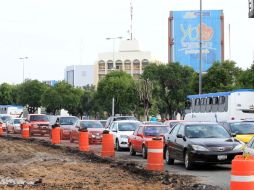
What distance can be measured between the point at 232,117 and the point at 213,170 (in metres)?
16.6

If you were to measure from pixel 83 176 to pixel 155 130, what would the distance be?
31.5 feet

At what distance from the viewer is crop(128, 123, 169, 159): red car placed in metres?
25.6

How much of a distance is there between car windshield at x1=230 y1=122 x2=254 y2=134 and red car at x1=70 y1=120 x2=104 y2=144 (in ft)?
38.2

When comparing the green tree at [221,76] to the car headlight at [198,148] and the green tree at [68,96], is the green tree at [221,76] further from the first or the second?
the car headlight at [198,148]

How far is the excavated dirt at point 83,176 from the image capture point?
15.0m

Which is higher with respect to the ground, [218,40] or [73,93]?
[218,40]

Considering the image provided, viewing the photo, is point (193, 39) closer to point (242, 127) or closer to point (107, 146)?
point (242, 127)

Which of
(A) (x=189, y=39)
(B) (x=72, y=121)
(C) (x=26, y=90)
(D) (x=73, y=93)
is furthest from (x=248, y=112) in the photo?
(A) (x=189, y=39)

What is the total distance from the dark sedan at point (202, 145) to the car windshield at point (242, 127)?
156 inches

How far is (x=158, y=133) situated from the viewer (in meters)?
26.6

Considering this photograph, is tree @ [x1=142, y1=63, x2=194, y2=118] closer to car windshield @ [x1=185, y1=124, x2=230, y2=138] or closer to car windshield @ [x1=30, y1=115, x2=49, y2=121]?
car windshield @ [x1=30, y1=115, x2=49, y2=121]

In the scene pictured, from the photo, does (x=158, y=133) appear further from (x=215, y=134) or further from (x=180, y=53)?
(x=180, y=53)

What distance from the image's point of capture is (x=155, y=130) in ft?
87.9

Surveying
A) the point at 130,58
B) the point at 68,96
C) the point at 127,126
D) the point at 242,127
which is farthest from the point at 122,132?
the point at 130,58
